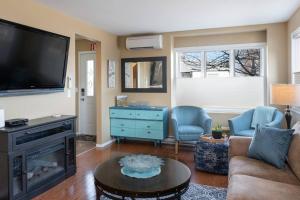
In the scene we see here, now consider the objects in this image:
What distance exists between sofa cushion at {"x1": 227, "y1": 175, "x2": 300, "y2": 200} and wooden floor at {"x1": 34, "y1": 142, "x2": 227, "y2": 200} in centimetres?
107

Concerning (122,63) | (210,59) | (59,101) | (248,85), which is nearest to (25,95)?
(59,101)

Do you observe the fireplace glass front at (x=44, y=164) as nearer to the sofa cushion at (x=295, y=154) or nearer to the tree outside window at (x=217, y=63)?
the sofa cushion at (x=295, y=154)

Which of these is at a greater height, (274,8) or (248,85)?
(274,8)

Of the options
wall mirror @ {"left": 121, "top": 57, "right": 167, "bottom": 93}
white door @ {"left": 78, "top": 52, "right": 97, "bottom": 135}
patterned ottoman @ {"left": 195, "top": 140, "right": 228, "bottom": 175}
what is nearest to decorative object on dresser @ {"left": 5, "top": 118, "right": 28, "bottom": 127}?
patterned ottoman @ {"left": 195, "top": 140, "right": 228, "bottom": 175}

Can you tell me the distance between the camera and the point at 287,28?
4242mm

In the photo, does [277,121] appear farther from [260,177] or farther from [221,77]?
[260,177]

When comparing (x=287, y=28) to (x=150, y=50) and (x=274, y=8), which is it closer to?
(x=274, y=8)

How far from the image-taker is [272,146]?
2.43 m

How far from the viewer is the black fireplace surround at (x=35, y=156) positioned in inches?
94.3

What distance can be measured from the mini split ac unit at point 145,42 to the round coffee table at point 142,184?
3209 millimetres

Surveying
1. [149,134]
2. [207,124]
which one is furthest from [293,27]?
[149,134]

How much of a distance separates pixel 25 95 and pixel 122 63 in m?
2.73

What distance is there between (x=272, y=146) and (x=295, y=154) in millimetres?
215

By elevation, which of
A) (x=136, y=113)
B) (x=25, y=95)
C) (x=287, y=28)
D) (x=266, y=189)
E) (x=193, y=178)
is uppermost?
(x=287, y=28)
